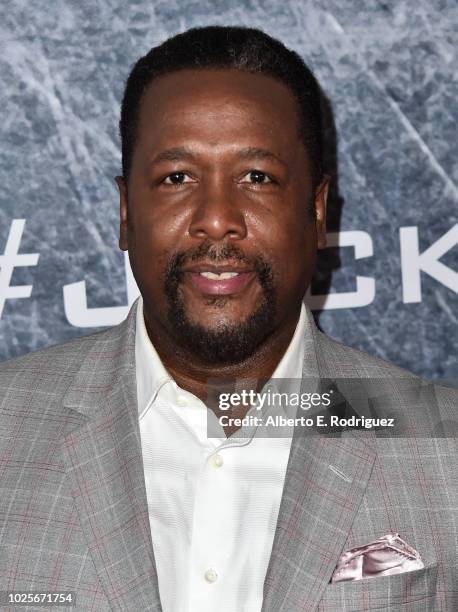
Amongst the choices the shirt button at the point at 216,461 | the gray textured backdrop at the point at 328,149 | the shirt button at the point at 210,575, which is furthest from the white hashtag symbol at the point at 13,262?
the shirt button at the point at 210,575

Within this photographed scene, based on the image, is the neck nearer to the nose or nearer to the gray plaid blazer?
the gray plaid blazer

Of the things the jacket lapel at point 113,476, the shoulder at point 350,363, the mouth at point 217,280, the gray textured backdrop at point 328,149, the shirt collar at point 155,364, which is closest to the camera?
the jacket lapel at point 113,476

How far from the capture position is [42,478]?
1662mm

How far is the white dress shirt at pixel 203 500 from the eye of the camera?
5.28 feet

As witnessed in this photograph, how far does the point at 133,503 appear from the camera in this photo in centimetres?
163

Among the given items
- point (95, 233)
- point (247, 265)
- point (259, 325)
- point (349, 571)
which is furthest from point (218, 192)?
point (349, 571)

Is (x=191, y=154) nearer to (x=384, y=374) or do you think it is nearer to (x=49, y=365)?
(x=49, y=365)

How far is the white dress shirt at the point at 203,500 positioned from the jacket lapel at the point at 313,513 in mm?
43

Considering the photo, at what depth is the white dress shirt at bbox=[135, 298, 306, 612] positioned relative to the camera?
5.28ft

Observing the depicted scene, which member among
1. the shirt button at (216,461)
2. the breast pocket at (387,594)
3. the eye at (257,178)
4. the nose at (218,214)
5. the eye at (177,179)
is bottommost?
the breast pocket at (387,594)

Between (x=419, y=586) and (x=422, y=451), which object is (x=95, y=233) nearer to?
(x=422, y=451)

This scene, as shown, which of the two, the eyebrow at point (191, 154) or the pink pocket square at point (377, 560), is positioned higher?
the eyebrow at point (191, 154)

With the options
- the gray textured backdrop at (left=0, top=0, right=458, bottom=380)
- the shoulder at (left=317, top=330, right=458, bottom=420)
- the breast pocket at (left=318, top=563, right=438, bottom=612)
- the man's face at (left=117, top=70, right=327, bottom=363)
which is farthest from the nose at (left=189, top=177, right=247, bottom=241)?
the breast pocket at (left=318, top=563, right=438, bottom=612)

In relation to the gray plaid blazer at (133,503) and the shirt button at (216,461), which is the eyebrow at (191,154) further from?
the shirt button at (216,461)
